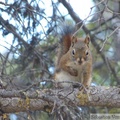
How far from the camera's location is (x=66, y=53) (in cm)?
418

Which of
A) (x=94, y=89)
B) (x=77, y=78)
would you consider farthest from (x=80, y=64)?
(x=94, y=89)

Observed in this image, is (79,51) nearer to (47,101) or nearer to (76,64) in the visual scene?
(76,64)

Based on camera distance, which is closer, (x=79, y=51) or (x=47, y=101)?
(x=47, y=101)

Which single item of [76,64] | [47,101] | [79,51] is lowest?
[47,101]

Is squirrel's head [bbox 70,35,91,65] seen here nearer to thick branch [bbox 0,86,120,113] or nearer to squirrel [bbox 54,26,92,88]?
squirrel [bbox 54,26,92,88]

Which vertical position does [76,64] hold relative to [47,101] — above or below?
above

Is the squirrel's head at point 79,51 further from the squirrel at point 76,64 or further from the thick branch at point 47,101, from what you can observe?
the thick branch at point 47,101

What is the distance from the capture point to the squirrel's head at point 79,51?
153 inches

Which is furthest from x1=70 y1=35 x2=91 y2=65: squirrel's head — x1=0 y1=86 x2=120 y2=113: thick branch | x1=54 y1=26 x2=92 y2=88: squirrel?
x1=0 y1=86 x2=120 y2=113: thick branch

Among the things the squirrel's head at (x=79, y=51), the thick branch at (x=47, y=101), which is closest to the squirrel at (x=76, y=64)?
the squirrel's head at (x=79, y=51)

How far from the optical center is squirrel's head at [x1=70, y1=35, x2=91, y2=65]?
3.89 metres

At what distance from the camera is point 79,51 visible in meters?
3.94

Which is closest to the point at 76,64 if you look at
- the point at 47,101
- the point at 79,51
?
the point at 79,51

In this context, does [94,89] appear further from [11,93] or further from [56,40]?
[56,40]
